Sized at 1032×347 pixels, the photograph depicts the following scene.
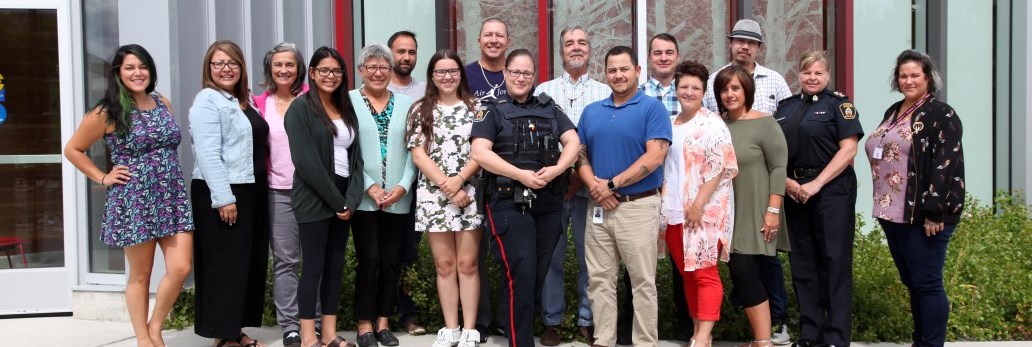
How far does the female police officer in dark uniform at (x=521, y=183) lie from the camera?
4.61m

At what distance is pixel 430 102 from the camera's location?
4.85 metres

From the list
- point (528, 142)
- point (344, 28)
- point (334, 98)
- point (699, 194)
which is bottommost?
point (699, 194)

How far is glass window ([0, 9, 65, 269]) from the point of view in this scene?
20.7ft

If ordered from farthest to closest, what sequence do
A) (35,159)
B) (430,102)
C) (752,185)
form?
(35,159)
(430,102)
(752,185)

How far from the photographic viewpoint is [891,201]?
15.3 feet

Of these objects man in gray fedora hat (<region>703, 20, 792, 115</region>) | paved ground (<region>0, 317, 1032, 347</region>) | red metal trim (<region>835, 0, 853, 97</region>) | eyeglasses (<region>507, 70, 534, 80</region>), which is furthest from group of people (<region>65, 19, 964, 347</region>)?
red metal trim (<region>835, 0, 853, 97</region>)

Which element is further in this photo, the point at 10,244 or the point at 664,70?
the point at 10,244

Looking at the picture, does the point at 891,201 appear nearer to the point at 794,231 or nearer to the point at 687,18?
the point at 794,231

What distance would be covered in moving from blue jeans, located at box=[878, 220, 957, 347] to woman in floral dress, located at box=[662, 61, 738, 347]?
89cm

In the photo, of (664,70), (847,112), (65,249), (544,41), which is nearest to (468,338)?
(664,70)

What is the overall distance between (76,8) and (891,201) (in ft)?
17.7

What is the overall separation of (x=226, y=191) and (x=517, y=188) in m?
1.52

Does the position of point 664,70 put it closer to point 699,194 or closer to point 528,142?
point 699,194

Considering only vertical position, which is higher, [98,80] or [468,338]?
[98,80]
